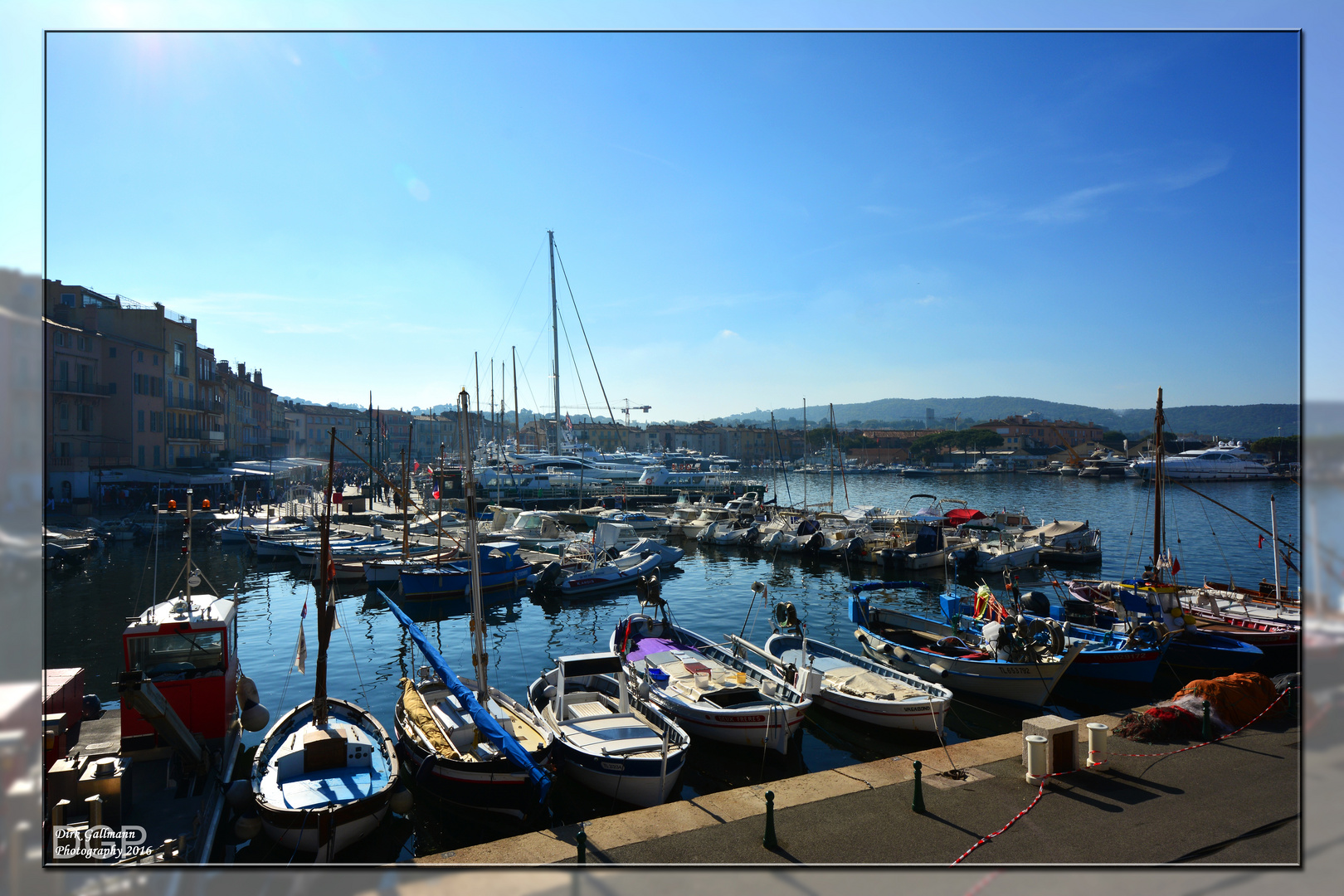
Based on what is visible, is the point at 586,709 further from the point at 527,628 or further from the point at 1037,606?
the point at 1037,606

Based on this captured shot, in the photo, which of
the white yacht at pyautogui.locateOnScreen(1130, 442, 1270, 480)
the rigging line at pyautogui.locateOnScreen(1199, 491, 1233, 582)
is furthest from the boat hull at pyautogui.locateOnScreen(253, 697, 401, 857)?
the white yacht at pyautogui.locateOnScreen(1130, 442, 1270, 480)

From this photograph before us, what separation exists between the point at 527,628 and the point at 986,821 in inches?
765

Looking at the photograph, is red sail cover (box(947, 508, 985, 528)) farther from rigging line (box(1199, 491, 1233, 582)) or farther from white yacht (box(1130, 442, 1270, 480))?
white yacht (box(1130, 442, 1270, 480))

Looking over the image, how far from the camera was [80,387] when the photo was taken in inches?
1697

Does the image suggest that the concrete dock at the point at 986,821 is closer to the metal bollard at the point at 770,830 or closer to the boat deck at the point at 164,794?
the metal bollard at the point at 770,830

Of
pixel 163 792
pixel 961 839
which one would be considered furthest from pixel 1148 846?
pixel 163 792

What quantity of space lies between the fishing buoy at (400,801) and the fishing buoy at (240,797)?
6.37 ft

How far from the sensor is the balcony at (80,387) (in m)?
41.6

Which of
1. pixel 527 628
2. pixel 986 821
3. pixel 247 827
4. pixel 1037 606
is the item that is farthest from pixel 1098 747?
pixel 527 628

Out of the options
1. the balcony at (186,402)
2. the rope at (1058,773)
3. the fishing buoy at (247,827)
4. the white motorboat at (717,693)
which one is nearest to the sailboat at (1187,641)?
the rope at (1058,773)

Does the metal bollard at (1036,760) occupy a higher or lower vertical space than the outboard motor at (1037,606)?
higher

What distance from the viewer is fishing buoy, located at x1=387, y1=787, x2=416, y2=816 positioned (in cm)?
988

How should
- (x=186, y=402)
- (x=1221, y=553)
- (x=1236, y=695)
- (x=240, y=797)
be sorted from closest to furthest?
(x=240, y=797) → (x=1236, y=695) → (x=1221, y=553) → (x=186, y=402)

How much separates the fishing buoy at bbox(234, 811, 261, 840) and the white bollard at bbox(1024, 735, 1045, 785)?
10162 mm
